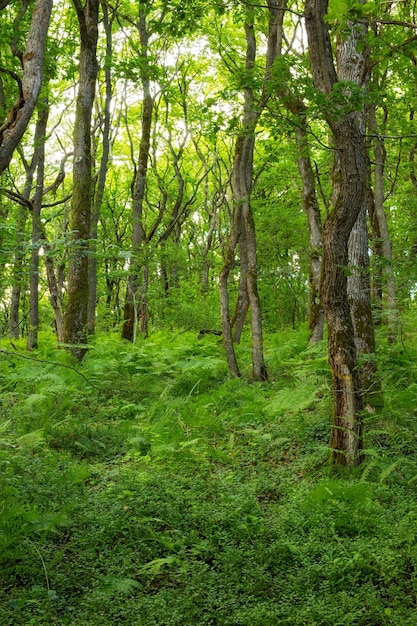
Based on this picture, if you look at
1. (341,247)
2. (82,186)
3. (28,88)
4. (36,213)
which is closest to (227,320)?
(82,186)

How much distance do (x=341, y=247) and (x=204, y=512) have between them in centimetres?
306

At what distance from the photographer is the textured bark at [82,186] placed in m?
10.8

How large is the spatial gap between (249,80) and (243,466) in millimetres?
4429

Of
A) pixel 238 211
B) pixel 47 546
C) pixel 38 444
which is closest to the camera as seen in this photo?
pixel 47 546

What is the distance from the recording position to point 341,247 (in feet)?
20.3

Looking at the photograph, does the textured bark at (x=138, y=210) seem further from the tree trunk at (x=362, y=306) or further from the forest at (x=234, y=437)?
the tree trunk at (x=362, y=306)

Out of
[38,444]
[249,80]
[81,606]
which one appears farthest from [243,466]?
[249,80]

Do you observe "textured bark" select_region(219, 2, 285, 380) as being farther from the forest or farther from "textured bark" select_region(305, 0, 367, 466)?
"textured bark" select_region(305, 0, 367, 466)

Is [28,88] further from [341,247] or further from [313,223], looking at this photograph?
[313,223]

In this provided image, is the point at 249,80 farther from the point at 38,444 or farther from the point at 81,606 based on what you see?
the point at 81,606

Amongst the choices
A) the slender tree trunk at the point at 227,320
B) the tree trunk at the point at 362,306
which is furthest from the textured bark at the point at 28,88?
the slender tree trunk at the point at 227,320

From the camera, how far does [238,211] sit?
A: 38.0 ft

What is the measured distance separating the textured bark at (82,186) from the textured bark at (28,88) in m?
5.76

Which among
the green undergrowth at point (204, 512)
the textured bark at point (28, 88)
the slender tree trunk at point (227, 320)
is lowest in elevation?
the green undergrowth at point (204, 512)
